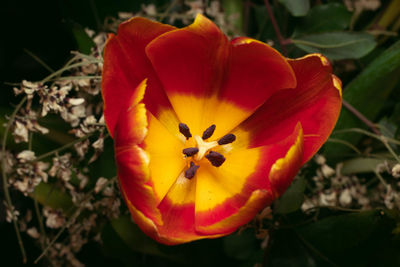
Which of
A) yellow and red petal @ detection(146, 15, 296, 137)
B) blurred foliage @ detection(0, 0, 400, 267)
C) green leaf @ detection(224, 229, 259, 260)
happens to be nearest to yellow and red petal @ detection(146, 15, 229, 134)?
yellow and red petal @ detection(146, 15, 296, 137)

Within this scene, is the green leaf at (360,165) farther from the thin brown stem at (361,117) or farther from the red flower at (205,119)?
the red flower at (205,119)

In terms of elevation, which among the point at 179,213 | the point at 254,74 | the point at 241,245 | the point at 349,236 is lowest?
the point at 241,245

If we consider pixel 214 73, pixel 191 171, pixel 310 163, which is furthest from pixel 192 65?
pixel 310 163

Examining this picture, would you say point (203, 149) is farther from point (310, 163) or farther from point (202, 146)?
point (310, 163)

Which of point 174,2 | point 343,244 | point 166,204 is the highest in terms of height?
point 174,2

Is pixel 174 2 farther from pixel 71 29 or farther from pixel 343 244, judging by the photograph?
pixel 343 244

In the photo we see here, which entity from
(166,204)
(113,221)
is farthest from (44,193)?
(166,204)

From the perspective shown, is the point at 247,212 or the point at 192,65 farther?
the point at 192,65
